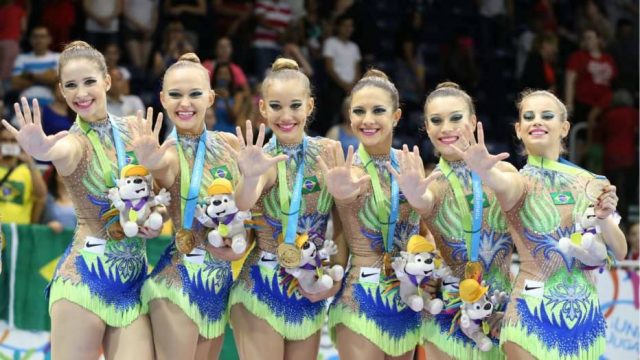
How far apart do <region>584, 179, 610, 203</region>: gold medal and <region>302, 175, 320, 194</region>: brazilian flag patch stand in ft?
4.40

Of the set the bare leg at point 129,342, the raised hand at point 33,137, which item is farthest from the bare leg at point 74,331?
the raised hand at point 33,137

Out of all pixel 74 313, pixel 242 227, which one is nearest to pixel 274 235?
pixel 242 227

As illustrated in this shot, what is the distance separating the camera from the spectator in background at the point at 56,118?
8.76 metres

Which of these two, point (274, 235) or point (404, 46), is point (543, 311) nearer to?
point (274, 235)

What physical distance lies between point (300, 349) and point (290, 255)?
52cm

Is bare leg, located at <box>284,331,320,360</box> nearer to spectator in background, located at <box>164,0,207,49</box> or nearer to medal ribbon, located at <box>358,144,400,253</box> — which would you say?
medal ribbon, located at <box>358,144,400,253</box>

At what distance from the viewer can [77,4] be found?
10469 millimetres

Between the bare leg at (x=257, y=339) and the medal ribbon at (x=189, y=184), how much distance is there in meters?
0.54

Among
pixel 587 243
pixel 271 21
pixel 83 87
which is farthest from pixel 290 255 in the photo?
pixel 271 21

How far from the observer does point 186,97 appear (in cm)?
566

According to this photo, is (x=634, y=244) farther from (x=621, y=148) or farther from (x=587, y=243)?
(x=587, y=243)

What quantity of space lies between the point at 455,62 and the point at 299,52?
6.75ft

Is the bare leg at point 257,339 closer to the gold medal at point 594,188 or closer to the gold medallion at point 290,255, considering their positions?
the gold medallion at point 290,255

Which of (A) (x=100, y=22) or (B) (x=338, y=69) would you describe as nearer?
(A) (x=100, y=22)
